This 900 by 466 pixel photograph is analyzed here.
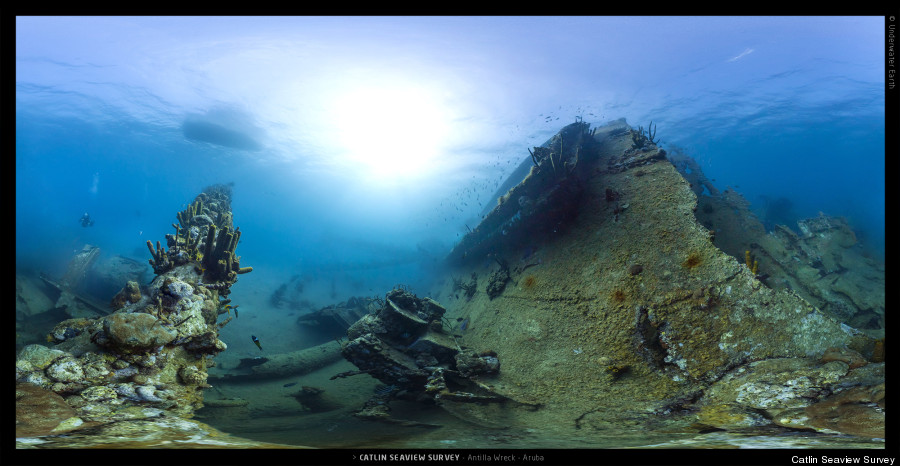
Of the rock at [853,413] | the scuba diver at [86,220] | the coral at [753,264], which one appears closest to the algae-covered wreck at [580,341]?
the rock at [853,413]

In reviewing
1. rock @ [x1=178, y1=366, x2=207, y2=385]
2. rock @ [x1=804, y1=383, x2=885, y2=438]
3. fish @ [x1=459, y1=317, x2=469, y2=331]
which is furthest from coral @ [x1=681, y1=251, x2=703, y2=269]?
rock @ [x1=178, y1=366, x2=207, y2=385]

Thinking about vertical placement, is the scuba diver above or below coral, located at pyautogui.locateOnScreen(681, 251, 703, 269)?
above

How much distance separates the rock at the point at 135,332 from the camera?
16.4ft

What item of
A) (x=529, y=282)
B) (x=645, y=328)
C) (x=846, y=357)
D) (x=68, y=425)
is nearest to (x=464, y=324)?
(x=529, y=282)

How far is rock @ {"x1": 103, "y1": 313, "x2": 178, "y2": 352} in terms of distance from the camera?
16.4 ft

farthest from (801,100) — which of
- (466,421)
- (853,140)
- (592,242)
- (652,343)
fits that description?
(466,421)

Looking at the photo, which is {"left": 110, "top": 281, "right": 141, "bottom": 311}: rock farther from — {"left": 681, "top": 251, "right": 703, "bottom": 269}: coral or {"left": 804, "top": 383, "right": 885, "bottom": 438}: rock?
{"left": 804, "top": 383, "right": 885, "bottom": 438}: rock

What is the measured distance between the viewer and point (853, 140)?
37.2 m

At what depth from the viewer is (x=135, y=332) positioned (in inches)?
202

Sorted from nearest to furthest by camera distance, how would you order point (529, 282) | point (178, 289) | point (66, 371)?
point (66, 371), point (178, 289), point (529, 282)

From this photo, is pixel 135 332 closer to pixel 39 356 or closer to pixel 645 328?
pixel 39 356

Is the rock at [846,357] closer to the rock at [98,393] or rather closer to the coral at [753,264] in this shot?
the coral at [753,264]

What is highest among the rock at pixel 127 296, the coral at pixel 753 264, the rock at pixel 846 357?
the coral at pixel 753 264
